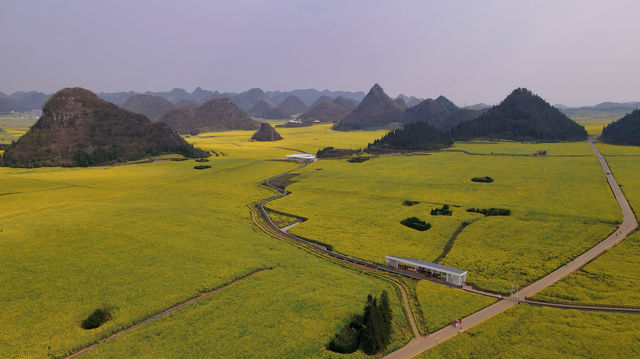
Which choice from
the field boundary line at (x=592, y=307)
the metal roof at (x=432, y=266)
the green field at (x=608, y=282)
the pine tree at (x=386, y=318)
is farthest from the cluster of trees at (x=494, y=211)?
the pine tree at (x=386, y=318)

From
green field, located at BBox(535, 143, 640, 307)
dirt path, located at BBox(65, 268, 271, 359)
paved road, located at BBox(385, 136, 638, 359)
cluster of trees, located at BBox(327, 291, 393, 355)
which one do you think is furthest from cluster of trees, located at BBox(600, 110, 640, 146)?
dirt path, located at BBox(65, 268, 271, 359)

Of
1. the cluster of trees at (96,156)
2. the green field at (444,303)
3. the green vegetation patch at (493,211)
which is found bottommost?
the green field at (444,303)

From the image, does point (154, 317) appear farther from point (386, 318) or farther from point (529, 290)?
point (529, 290)

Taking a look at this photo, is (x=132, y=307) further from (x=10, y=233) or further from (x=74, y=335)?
(x=10, y=233)

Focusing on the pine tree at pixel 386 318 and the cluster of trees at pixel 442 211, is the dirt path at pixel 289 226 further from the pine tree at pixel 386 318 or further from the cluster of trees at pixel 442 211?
the pine tree at pixel 386 318

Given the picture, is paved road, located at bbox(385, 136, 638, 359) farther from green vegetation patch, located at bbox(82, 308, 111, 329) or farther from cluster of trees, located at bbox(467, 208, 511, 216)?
green vegetation patch, located at bbox(82, 308, 111, 329)
